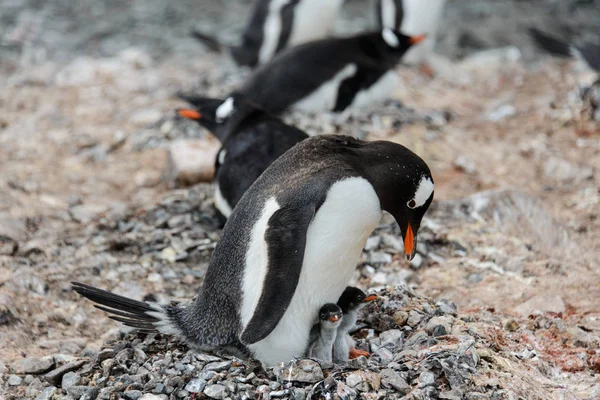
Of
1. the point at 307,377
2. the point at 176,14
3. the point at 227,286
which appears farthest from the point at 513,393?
the point at 176,14

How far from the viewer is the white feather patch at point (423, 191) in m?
3.08

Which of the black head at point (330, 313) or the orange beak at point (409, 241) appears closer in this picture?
the black head at point (330, 313)

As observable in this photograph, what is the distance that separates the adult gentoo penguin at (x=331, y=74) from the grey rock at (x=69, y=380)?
10.3 ft

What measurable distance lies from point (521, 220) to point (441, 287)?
95cm

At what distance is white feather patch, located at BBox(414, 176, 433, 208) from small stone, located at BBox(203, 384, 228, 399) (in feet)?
3.25

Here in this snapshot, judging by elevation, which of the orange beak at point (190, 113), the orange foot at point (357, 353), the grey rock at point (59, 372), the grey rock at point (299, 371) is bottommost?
the orange beak at point (190, 113)

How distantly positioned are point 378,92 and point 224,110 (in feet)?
6.29

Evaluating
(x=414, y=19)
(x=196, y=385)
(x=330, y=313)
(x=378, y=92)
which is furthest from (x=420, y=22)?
(x=196, y=385)

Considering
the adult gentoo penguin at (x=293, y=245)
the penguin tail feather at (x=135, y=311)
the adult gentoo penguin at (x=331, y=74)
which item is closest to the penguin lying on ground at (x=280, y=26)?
the adult gentoo penguin at (x=331, y=74)

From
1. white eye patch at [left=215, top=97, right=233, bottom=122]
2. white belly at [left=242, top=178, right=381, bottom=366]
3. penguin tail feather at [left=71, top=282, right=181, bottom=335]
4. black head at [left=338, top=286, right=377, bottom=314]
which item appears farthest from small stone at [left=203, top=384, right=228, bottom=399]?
white eye patch at [left=215, top=97, right=233, bottom=122]

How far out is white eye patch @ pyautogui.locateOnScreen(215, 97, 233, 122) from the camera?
4914 mm

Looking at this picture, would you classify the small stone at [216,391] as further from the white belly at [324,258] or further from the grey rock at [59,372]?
the grey rock at [59,372]

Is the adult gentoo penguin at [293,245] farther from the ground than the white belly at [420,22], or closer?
farther from the ground

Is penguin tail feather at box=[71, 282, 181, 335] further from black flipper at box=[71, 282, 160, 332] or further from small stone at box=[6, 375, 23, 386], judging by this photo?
small stone at box=[6, 375, 23, 386]
